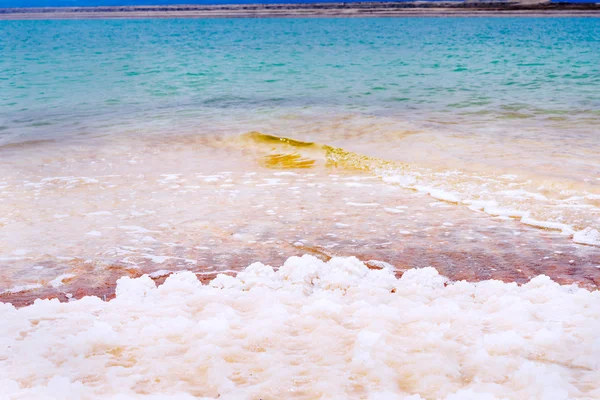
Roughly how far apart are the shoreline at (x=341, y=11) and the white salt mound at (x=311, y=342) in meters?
93.1

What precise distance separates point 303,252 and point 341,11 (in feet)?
352

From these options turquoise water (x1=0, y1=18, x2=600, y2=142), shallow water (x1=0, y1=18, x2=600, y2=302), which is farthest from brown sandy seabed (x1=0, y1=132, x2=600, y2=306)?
turquoise water (x1=0, y1=18, x2=600, y2=142)

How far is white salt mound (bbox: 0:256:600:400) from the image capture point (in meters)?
2.71

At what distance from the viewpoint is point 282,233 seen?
5.69 m

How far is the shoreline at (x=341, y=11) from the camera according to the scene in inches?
3637

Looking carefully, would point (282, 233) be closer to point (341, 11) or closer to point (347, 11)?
point (347, 11)

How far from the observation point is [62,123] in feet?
44.1

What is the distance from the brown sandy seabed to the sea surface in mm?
31

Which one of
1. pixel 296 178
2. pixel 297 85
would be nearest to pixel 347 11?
pixel 297 85

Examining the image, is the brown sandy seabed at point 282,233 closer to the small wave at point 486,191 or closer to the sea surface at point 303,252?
the sea surface at point 303,252

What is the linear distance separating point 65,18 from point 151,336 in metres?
132

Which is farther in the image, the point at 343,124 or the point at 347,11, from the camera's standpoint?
the point at 347,11

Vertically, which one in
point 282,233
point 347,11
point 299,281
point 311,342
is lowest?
point 282,233

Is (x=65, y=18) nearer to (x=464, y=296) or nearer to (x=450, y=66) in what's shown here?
(x=450, y=66)
